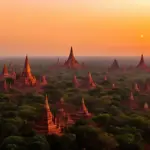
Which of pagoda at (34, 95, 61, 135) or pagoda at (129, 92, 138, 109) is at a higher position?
pagoda at (34, 95, 61, 135)

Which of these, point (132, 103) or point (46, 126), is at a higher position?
point (46, 126)

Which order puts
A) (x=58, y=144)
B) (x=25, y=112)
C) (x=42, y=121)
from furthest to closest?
(x=25, y=112) → (x=42, y=121) → (x=58, y=144)

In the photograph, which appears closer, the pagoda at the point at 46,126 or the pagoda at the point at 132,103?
the pagoda at the point at 46,126

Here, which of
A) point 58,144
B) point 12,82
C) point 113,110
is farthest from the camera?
point 12,82

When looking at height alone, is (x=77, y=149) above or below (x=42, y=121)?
below

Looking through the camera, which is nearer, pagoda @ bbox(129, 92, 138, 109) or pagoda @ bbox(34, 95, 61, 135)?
pagoda @ bbox(34, 95, 61, 135)

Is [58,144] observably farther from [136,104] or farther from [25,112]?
[136,104]

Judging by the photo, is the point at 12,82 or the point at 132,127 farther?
the point at 12,82

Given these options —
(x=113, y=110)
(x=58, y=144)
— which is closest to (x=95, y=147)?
(x=58, y=144)

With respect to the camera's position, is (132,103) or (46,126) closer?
(46,126)

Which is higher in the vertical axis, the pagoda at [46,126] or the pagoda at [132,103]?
the pagoda at [46,126]
